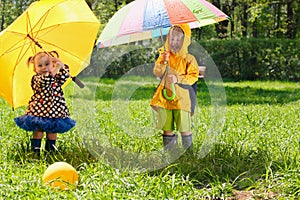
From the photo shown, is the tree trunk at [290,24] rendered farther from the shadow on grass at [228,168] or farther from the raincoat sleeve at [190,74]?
the shadow on grass at [228,168]

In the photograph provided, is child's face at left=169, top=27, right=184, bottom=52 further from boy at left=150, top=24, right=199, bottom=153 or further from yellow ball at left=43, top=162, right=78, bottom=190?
yellow ball at left=43, top=162, right=78, bottom=190

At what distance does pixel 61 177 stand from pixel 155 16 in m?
1.49

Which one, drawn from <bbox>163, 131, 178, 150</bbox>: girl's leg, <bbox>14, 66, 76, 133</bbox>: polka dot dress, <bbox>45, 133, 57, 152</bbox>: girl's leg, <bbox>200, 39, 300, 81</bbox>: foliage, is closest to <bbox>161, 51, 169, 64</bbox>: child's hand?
<bbox>163, 131, 178, 150</bbox>: girl's leg

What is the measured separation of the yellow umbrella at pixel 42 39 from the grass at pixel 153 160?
0.51 meters

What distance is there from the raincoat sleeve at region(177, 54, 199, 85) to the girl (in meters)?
1.08

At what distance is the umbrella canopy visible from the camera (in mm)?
4328

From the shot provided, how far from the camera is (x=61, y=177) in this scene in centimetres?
402

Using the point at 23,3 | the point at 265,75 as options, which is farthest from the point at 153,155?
the point at 23,3

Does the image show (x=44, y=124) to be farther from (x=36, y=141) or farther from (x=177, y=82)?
(x=177, y=82)

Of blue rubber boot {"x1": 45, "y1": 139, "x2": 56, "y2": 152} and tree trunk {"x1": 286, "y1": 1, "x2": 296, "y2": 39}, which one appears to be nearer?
blue rubber boot {"x1": 45, "y1": 139, "x2": 56, "y2": 152}

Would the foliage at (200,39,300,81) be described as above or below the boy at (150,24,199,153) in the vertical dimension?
below

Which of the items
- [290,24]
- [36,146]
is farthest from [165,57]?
[290,24]

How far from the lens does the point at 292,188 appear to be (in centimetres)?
379

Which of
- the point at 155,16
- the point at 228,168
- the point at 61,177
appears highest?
the point at 155,16
